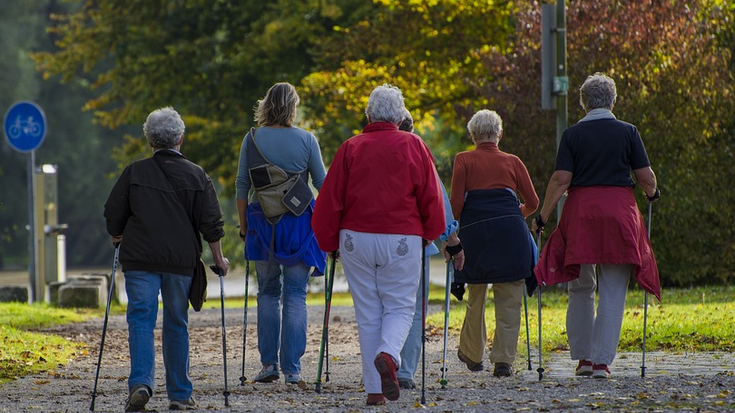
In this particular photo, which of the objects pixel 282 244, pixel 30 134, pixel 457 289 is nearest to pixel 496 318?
pixel 457 289

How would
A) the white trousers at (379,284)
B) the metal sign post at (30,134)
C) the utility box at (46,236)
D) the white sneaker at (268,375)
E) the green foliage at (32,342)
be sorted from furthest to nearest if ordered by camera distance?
1. the utility box at (46,236)
2. the metal sign post at (30,134)
3. the green foliage at (32,342)
4. the white sneaker at (268,375)
5. the white trousers at (379,284)

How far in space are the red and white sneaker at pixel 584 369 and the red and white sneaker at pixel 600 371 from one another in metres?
0.07

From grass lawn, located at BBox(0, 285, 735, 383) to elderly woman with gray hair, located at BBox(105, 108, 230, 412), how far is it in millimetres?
2341

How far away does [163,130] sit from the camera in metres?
7.45

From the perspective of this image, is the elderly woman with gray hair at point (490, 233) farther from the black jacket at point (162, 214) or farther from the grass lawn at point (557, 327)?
the black jacket at point (162, 214)

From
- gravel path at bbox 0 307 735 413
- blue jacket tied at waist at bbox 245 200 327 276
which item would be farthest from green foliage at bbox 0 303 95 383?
blue jacket tied at waist at bbox 245 200 327 276

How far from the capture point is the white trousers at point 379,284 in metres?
7.21

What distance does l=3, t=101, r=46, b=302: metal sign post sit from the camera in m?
18.5

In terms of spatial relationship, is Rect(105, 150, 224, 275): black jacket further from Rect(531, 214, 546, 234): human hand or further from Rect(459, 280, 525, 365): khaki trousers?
Rect(459, 280, 525, 365): khaki trousers

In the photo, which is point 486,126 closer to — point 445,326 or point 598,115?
point 598,115

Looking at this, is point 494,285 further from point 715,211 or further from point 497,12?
point 497,12

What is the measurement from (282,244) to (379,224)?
1508mm

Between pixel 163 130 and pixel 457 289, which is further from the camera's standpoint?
pixel 457 289

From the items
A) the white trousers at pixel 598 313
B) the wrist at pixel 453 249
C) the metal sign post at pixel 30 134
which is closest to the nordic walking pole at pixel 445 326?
the wrist at pixel 453 249
